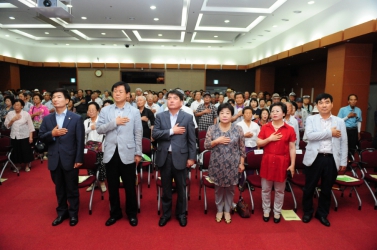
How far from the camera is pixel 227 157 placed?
3.07 metres

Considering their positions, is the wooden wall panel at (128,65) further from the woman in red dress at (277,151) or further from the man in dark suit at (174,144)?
the woman in red dress at (277,151)

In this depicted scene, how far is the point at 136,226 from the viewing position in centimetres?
314

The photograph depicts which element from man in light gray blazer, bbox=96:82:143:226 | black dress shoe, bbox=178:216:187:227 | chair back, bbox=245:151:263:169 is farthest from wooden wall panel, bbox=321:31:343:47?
black dress shoe, bbox=178:216:187:227

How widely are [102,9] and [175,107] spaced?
6713 millimetres

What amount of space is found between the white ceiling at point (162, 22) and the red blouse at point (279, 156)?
17.7ft

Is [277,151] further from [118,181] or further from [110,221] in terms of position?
[110,221]

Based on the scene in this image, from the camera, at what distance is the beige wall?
14.5 metres

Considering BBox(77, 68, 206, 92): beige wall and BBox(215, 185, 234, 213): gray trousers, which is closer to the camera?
BBox(215, 185, 234, 213): gray trousers

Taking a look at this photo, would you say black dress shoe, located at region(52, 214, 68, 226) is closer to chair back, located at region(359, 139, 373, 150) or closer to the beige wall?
chair back, located at region(359, 139, 373, 150)

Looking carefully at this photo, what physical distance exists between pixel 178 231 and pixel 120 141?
4.47 feet

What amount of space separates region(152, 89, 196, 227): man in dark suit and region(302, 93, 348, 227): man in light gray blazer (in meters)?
1.63

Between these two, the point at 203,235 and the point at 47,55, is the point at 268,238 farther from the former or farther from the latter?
the point at 47,55

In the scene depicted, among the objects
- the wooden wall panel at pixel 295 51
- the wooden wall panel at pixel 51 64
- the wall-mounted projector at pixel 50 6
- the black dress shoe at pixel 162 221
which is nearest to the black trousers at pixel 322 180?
the black dress shoe at pixel 162 221

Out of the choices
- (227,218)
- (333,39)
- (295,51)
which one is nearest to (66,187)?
(227,218)
